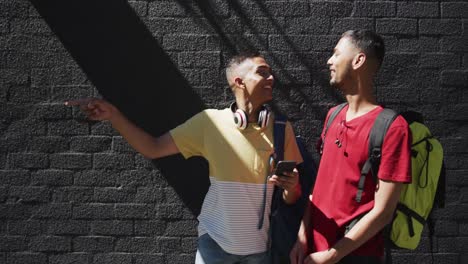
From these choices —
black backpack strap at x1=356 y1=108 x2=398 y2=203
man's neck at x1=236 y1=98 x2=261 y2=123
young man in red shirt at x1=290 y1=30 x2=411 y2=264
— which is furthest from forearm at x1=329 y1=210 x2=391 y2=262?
man's neck at x1=236 y1=98 x2=261 y2=123

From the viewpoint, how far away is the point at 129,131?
3.38m

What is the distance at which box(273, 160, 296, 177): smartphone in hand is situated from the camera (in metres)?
3.01

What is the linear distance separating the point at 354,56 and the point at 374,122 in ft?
1.26

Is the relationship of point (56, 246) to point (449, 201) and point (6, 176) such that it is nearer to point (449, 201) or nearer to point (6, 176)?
point (6, 176)

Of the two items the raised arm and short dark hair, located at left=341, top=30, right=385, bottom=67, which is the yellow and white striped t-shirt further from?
short dark hair, located at left=341, top=30, right=385, bottom=67

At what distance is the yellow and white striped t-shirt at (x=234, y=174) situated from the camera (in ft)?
10.7

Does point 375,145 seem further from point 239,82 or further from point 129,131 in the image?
point 129,131

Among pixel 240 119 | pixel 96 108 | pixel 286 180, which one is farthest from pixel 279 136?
pixel 96 108

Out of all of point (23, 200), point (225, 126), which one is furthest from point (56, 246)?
point (225, 126)

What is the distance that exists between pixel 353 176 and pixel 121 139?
7.60 feet

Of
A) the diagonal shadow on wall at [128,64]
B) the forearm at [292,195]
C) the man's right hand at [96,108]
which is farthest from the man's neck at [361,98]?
the diagonal shadow on wall at [128,64]

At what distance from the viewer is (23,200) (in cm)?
475

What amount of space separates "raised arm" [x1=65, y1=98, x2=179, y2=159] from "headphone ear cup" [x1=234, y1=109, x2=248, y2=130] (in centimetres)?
39

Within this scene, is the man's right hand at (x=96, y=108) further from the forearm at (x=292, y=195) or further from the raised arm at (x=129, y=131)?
the forearm at (x=292, y=195)
